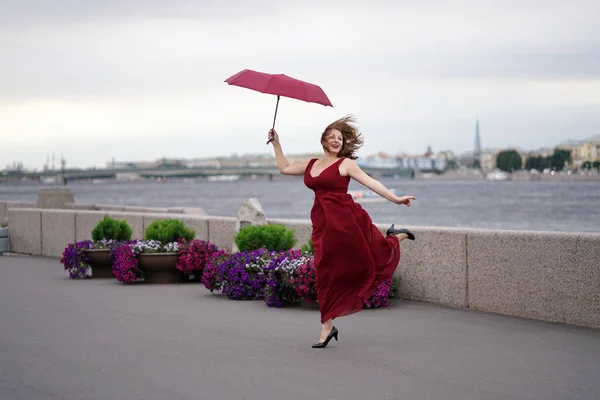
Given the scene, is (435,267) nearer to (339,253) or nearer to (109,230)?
(339,253)

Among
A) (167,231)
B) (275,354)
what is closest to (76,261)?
(167,231)

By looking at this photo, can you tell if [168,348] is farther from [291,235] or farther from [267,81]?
[291,235]

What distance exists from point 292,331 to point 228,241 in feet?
21.2

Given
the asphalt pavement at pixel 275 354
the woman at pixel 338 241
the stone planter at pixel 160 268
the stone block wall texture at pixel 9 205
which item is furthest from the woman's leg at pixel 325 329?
the stone block wall texture at pixel 9 205

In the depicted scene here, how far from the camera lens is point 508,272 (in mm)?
10906

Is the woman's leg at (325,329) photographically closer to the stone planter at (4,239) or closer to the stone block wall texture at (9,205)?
the stone planter at (4,239)

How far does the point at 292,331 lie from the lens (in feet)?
32.4

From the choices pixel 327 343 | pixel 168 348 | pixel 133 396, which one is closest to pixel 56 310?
pixel 168 348

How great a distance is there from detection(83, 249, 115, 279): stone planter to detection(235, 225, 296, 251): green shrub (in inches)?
126

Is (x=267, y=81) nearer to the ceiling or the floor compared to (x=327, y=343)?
nearer to the ceiling

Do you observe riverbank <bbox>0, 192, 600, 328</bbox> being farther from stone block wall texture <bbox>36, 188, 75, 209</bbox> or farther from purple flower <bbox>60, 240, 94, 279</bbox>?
stone block wall texture <bbox>36, 188, 75, 209</bbox>

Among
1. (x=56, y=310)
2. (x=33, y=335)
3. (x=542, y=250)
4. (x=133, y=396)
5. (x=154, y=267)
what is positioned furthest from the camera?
(x=154, y=267)

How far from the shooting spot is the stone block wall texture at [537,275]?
10.0 metres

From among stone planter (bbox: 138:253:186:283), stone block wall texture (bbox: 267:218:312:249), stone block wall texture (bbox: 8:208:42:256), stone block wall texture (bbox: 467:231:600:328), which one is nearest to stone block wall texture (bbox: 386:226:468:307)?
stone block wall texture (bbox: 467:231:600:328)
